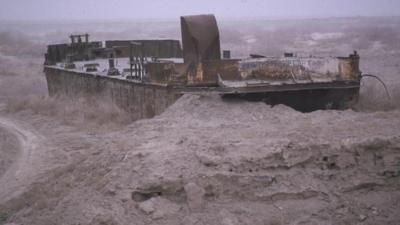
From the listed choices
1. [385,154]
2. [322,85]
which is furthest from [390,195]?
[322,85]

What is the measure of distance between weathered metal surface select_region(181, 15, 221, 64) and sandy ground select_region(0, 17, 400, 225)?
2.11 metres

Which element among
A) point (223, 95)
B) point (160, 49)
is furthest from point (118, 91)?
point (160, 49)

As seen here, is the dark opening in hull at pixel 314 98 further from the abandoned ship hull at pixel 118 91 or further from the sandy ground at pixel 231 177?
the abandoned ship hull at pixel 118 91

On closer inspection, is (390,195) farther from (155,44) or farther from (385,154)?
(155,44)

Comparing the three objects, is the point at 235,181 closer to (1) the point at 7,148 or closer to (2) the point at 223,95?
(2) the point at 223,95

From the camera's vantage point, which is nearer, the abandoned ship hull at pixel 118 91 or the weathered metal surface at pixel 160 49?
the abandoned ship hull at pixel 118 91

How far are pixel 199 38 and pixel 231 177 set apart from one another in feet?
13.9

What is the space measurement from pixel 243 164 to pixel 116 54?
1134cm

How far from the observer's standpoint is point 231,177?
5.84 metres

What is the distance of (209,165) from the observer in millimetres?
5965

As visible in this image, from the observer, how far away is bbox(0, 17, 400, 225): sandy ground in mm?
5574

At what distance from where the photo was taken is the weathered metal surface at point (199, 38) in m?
9.47

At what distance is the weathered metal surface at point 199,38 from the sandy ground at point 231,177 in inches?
83.2

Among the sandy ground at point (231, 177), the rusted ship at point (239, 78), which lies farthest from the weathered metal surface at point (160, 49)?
the sandy ground at point (231, 177)
